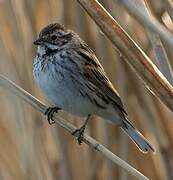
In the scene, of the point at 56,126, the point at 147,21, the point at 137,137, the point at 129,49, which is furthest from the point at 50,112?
the point at 147,21

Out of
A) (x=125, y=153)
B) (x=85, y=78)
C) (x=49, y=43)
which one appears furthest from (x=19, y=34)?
(x=125, y=153)

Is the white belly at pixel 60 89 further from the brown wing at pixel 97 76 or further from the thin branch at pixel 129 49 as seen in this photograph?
the thin branch at pixel 129 49

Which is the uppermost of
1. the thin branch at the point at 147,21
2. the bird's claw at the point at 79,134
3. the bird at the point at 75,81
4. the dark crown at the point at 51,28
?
the dark crown at the point at 51,28

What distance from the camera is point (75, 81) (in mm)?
2084

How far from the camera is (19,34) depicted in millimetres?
2139

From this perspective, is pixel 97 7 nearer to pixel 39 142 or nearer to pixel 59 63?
pixel 59 63

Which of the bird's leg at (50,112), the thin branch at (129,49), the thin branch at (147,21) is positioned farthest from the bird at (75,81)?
the thin branch at (147,21)

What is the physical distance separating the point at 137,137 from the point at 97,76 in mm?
295

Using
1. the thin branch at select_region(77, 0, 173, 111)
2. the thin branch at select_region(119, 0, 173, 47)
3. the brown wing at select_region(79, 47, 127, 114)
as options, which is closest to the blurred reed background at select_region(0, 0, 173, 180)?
the brown wing at select_region(79, 47, 127, 114)

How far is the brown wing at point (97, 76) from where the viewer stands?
2.15m

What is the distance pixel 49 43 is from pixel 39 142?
42 cm

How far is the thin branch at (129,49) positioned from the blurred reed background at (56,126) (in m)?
0.78

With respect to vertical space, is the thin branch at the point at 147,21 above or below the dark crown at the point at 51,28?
below

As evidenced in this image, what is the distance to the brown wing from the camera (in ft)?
7.06
